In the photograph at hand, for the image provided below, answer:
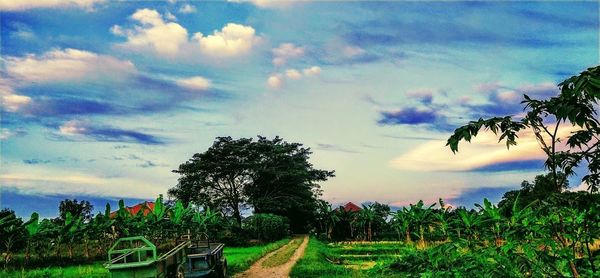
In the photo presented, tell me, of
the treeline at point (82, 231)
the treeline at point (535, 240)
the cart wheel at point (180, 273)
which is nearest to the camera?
the treeline at point (535, 240)

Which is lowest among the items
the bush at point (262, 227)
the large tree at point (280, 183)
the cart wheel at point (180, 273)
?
the cart wheel at point (180, 273)

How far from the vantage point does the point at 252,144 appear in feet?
153

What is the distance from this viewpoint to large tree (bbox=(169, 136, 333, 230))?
44875 millimetres

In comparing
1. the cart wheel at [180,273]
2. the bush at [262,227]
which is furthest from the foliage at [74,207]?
the cart wheel at [180,273]

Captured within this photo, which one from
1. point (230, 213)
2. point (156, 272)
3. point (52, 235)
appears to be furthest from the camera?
point (230, 213)

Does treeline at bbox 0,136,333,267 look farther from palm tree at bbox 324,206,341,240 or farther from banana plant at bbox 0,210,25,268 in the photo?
banana plant at bbox 0,210,25,268

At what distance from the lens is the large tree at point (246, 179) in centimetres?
4488

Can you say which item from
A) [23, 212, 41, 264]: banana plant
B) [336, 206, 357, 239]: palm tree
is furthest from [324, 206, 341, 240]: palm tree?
[23, 212, 41, 264]: banana plant

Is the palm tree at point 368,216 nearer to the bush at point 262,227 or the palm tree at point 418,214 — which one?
the bush at point 262,227

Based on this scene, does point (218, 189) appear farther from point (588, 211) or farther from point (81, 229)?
point (588, 211)

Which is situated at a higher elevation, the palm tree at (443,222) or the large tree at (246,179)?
the large tree at (246,179)

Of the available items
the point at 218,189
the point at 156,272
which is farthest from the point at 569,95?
the point at 218,189

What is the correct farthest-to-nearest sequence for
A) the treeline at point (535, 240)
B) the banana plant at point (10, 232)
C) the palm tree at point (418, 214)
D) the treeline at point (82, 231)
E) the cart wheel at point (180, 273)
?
1. the palm tree at point (418, 214)
2. the treeline at point (82, 231)
3. the banana plant at point (10, 232)
4. the cart wheel at point (180, 273)
5. the treeline at point (535, 240)

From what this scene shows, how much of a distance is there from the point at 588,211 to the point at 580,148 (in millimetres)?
963
